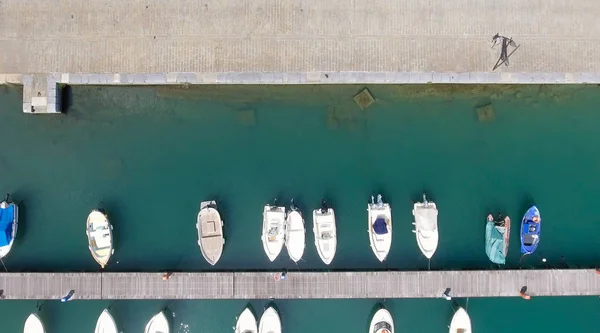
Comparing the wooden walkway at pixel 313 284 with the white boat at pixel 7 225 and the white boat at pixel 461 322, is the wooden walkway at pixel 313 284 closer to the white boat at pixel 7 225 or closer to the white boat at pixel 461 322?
→ the white boat at pixel 461 322

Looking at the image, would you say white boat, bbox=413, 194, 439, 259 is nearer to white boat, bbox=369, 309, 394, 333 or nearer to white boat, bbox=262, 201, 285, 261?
white boat, bbox=369, 309, 394, 333

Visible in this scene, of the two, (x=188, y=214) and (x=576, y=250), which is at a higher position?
(x=188, y=214)

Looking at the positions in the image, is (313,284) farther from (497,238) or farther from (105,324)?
(105,324)

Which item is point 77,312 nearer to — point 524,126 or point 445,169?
point 445,169

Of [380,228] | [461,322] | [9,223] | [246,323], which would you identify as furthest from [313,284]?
[9,223]

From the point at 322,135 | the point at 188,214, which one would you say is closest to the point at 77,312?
the point at 188,214

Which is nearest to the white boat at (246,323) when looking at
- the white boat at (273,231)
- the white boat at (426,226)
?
the white boat at (273,231)
